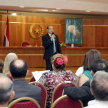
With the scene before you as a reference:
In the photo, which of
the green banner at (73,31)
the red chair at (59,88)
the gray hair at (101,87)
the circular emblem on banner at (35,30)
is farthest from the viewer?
the circular emblem on banner at (35,30)

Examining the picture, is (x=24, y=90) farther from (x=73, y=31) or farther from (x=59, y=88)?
(x=73, y=31)

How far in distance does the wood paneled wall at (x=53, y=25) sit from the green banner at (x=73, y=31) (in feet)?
1.50

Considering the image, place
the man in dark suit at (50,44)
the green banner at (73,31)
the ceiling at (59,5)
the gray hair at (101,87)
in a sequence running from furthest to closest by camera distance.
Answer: the green banner at (73,31) → the ceiling at (59,5) → the man in dark suit at (50,44) → the gray hair at (101,87)

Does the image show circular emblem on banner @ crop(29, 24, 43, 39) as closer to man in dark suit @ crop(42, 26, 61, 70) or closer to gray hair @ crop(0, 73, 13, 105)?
man in dark suit @ crop(42, 26, 61, 70)

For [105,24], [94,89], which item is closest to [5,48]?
[105,24]

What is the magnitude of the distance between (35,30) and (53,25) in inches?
35.0

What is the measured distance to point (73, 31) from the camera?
10312mm

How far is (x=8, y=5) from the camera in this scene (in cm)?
770

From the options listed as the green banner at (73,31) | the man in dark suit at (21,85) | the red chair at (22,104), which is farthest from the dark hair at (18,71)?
the green banner at (73,31)

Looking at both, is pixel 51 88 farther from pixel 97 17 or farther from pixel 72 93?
pixel 97 17

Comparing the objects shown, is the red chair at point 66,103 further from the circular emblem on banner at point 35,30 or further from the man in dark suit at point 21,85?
the circular emblem on banner at point 35,30

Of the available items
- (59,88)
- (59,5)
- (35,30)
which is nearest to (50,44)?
(59,5)

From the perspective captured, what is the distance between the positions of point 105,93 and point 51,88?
1425mm

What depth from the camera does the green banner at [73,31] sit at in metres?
10.3
